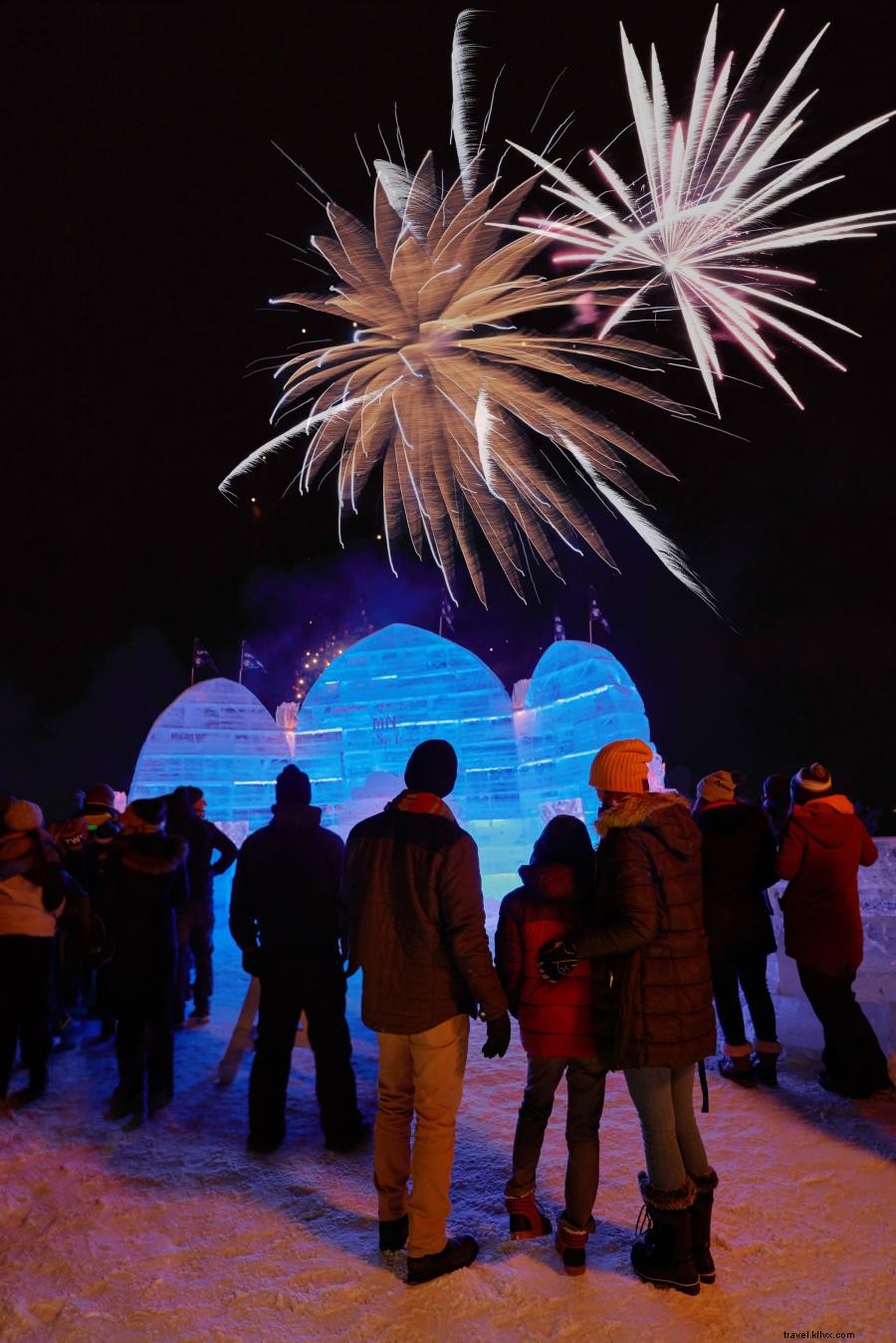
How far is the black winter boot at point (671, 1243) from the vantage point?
133 inches

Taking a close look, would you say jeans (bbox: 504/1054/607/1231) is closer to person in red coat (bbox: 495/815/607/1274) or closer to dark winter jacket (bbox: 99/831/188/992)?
person in red coat (bbox: 495/815/607/1274)

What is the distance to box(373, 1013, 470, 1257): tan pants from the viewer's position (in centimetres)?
355

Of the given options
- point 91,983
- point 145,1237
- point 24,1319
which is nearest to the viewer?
point 24,1319

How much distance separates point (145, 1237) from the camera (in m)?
3.93

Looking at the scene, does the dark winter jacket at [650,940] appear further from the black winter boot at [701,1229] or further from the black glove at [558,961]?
the black winter boot at [701,1229]

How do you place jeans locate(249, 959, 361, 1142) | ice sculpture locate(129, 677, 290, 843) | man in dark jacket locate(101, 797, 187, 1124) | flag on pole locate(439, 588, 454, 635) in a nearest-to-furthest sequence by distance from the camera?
jeans locate(249, 959, 361, 1142) → man in dark jacket locate(101, 797, 187, 1124) → ice sculpture locate(129, 677, 290, 843) → flag on pole locate(439, 588, 454, 635)

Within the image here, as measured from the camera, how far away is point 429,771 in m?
3.89

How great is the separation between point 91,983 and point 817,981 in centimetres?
660

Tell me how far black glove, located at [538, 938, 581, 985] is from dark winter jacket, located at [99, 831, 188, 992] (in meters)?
2.88

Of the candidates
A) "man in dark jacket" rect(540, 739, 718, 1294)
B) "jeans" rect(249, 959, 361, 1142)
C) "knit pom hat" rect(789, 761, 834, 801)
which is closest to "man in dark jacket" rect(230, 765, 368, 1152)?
"jeans" rect(249, 959, 361, 1142)

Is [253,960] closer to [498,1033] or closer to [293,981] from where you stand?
[293,981]

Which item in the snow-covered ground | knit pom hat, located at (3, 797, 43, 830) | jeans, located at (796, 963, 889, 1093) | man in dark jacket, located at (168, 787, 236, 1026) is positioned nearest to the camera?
the snow-covered ground

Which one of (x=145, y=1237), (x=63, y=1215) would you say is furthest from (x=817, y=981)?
(x=63, y=1215)

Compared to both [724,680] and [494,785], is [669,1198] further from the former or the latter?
[724,680]
